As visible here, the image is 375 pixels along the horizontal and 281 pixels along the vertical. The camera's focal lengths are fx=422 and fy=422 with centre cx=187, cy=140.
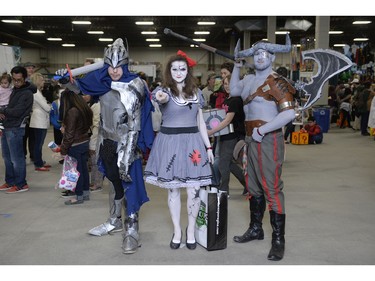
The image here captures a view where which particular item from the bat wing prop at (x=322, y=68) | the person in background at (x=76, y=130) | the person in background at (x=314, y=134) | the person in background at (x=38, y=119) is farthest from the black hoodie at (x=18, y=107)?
the person in background at (x=314, y=134)

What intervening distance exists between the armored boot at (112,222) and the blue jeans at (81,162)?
1.05m

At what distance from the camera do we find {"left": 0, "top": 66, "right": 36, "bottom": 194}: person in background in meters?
4.86

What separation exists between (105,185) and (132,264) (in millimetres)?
2619

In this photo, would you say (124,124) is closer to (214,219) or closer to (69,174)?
(214,219)

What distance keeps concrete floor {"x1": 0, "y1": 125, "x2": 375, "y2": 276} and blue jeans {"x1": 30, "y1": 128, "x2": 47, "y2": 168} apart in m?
0.37

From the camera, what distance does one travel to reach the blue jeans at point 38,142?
6.37 meters

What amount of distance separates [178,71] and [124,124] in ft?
1.91

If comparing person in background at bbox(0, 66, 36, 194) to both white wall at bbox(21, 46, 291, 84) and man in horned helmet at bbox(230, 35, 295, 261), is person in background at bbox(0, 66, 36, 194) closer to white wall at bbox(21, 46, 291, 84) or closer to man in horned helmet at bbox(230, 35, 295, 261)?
man in horned helmet at bbox(230, 35, 295, 261)

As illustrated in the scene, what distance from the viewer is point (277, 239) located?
124 inches

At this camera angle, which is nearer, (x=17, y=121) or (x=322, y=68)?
(x=322, y=68)

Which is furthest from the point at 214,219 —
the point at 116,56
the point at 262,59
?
the point at 116,56

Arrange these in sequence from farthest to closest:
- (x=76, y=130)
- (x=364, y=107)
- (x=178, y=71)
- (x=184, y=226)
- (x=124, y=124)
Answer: (x=364, y=107)
(x=76, y=130)
(x=184, y=226)
(x=124, y=124)
(x=178, y=71)

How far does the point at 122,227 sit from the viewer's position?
12.4ft

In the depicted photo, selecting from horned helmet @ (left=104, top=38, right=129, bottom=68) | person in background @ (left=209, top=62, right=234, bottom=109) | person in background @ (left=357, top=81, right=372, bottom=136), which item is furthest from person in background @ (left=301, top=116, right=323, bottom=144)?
horned helmet @ (left=104, top=38, right=129, bottom=68)
